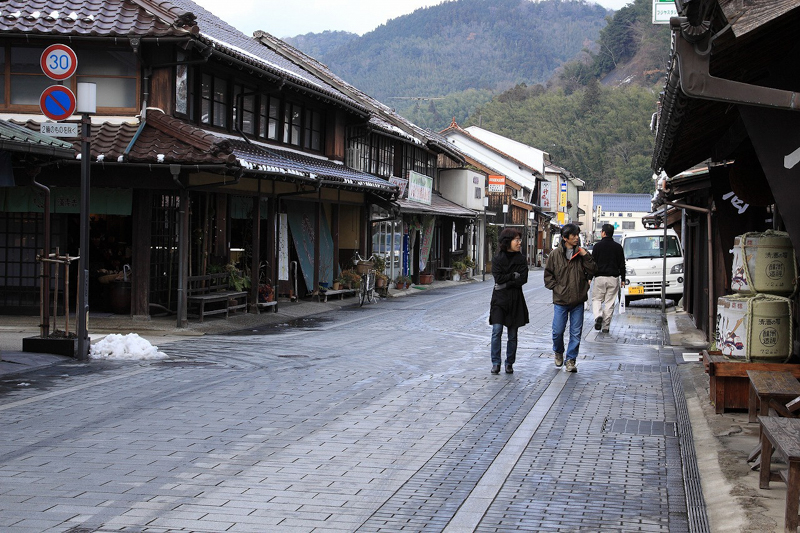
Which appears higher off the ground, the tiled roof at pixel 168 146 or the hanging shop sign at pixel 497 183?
the hanging shop sign at pixel 497 183

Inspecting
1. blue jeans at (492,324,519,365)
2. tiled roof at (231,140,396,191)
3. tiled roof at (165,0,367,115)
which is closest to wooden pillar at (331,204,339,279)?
tiled roof at (231,140,396,191)

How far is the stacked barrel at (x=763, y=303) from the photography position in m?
8.74

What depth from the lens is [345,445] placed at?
7.54 meters

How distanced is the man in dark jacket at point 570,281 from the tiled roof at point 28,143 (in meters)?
6.84

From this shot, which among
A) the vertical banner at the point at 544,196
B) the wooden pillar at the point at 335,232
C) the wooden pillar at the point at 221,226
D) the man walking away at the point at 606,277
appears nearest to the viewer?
the man walking away at the point at 606,277

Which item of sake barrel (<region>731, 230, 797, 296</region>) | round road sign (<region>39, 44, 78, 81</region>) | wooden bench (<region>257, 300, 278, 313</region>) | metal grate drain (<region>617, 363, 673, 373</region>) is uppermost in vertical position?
round road sign (<region>39, 44, 78, 81</region>)

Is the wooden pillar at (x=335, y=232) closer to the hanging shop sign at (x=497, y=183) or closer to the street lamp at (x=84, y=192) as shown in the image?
the street lamp at (x=84, y=192)

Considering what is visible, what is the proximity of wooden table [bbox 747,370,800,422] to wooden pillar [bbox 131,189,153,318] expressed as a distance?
11.9m

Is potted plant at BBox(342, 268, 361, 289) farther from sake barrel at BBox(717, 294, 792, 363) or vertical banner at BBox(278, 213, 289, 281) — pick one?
sake barrel at BBox(717, 294, 792, 363)

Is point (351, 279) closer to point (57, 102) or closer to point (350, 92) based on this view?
point (350, 92)

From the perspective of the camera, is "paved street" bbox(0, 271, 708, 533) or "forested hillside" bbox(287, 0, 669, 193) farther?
"forested hillside" bbox(287, 0, 669, 193)

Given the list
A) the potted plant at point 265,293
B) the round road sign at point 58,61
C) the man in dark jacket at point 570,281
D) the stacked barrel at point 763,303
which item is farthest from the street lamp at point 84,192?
the stacked barrel at point 763,303

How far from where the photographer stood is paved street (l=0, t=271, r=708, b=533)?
5.61 metres

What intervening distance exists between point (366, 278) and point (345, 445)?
1731 centimetres
